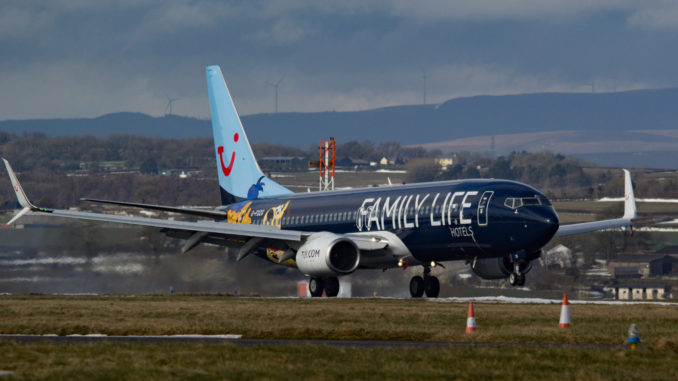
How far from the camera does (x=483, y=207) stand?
141 ft

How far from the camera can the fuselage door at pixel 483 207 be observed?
42906mm

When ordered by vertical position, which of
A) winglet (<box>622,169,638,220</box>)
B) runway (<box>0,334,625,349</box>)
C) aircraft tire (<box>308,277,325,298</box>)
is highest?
winglet (<box>622,169,638,220</box>)

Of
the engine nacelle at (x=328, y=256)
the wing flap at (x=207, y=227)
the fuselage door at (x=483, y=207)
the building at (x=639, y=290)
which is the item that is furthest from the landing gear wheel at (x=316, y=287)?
the building at (x=639, y=290)

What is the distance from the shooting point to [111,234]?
6688 cm

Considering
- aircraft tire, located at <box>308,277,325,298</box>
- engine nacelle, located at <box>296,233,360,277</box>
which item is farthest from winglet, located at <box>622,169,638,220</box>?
aircraft tire, located at <box>308,277,325,298</box>

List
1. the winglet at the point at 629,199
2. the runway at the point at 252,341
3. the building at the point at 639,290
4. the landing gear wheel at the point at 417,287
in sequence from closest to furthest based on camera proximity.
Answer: the runway at the point at 252,341, the winglet at the point at 629,199, the landing gear wheel at the point at 417,287, the building at the point at 639,290

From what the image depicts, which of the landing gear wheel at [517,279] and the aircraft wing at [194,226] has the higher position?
the aircraft wing at [194,226]

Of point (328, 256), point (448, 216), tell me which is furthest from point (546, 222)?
point (328, 256)

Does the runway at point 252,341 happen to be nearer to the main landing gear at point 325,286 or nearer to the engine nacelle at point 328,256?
the engine nacelle at point 328,256

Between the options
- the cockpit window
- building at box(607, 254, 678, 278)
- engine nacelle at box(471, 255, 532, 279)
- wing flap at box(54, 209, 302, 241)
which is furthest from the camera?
building at box(607, 254, 678, 278)

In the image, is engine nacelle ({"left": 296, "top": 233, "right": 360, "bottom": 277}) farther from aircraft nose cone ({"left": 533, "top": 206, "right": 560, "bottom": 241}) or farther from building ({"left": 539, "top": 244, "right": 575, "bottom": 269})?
building ({"left": 539, "top": 244, "right": 575, "bottom": 269})

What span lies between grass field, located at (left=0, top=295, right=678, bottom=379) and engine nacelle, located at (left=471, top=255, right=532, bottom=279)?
709 centimetres

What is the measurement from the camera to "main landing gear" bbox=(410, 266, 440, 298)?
158ft

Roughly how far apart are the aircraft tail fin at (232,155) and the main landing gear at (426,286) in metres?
12.0
